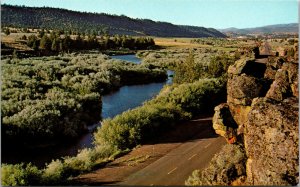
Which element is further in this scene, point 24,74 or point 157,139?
point 24,74

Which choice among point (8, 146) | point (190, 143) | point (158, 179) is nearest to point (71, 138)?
point (8, 146)

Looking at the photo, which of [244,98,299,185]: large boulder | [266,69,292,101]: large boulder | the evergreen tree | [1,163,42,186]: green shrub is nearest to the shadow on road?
[1,163,42,186]: green shrub

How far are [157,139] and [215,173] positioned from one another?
47.2 feet

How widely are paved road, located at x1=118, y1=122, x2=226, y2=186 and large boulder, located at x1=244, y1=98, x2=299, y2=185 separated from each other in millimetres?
7373

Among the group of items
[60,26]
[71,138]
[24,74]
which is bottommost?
[71,138]

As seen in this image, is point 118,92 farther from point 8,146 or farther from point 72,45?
point 72,45

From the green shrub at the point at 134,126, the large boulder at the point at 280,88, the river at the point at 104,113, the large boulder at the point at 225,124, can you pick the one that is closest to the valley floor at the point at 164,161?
the green shrub at the point at 134,126

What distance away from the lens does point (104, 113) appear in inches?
1828

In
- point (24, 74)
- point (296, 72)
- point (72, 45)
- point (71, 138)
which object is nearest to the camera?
point (296, 72)

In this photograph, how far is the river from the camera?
104 feet

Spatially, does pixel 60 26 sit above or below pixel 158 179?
above

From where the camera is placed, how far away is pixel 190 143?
32.5m

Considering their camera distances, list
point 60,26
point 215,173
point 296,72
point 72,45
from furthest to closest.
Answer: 1. point 60,26
2. point 72,45
3. point 296,72
4. point 215,173

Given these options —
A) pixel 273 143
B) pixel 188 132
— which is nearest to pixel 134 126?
pixel 188 132
